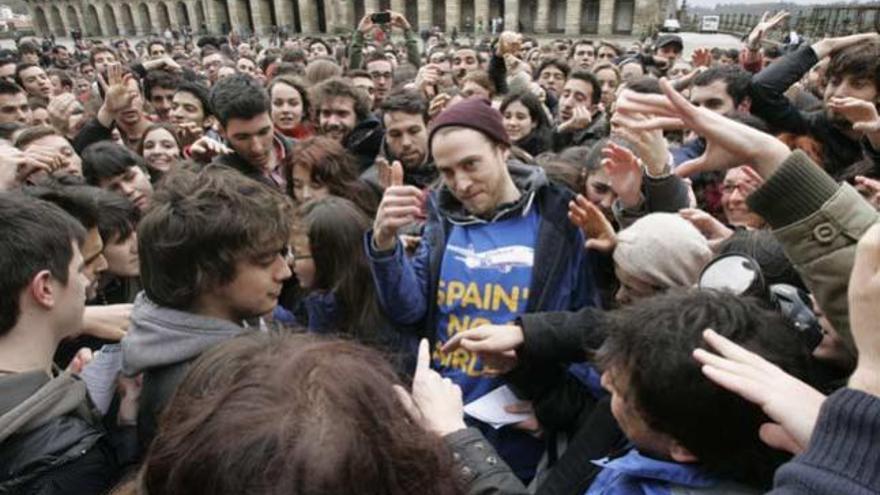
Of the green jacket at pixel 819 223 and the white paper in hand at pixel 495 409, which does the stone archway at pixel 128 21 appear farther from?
the green jacket at pixel 819 223

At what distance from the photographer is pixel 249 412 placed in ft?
2.72

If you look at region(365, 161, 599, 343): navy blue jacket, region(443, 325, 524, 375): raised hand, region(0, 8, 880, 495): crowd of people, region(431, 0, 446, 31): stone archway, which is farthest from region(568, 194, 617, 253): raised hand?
region(431, 0, 446, 31): stone archway

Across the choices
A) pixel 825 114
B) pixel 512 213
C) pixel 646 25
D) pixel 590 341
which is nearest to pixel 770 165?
pixel 590 341

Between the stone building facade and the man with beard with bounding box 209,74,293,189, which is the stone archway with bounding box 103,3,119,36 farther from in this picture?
the man with beard with bounding box 209,74,293,189

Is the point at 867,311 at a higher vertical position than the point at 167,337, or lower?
higher

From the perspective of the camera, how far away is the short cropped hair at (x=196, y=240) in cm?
163

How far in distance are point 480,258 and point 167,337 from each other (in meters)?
1.15

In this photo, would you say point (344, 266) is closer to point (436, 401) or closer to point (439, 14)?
point (436, 401)

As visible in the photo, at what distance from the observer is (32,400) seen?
1274 millimetres

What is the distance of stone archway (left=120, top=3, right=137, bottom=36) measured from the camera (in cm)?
5369

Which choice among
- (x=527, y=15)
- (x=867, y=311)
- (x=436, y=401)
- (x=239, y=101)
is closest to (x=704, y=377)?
(x=867, y=311)

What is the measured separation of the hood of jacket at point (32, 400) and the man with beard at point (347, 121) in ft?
10.3

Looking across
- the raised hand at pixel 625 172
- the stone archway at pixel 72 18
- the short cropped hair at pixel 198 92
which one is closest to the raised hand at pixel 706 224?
the raised hand at pixel 625 172

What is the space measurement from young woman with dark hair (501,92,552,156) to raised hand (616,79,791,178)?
9.20 ft
